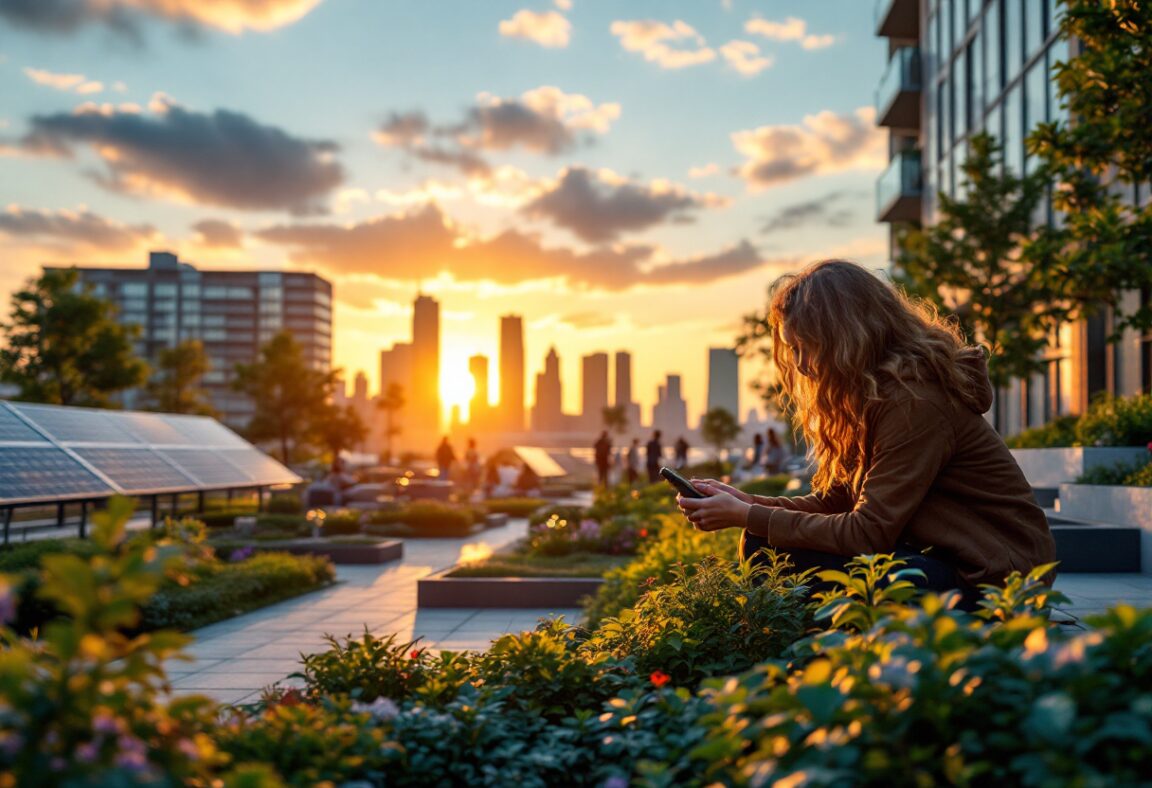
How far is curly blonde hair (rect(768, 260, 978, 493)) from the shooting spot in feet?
10.7

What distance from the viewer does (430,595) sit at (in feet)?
31.1

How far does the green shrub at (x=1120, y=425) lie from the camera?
10.2m

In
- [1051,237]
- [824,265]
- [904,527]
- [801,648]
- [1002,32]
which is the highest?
[1002,32]

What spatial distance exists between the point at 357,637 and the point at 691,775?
554cm

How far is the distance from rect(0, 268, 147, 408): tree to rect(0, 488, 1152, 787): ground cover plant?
109 ft

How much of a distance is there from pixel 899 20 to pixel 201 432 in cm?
2718

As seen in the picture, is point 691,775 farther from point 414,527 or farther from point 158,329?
point 158,329

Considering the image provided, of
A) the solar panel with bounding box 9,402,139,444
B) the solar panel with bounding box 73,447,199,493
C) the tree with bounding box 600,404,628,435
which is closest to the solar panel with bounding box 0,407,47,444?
the solar panel with bounding box 9,402,139,444

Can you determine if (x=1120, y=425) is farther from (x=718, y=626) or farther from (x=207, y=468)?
(x=207, y=468)

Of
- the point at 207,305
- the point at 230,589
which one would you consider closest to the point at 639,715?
the point at 230,589

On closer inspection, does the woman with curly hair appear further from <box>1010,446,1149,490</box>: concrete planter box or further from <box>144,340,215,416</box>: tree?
<box>144,340,215,416</box>: tree

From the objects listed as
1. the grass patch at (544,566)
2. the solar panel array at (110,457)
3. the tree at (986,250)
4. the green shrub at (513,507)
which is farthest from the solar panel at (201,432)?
the tree at (986,250)

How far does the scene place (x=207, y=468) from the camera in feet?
52.6

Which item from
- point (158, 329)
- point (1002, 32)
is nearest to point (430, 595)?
point (1002, 32)
